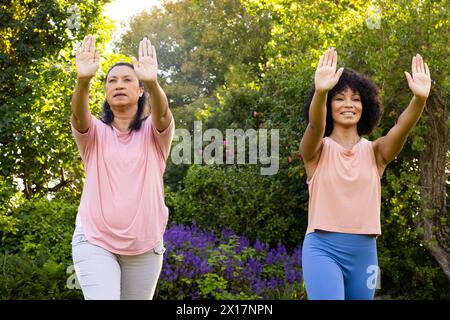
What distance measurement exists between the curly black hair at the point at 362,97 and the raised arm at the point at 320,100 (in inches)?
12.6

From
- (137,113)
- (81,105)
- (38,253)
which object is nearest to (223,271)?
(38,253)

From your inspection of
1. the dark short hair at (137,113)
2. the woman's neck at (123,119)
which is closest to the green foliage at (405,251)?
the dark short hair at (137,113)

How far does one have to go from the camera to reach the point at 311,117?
332cm

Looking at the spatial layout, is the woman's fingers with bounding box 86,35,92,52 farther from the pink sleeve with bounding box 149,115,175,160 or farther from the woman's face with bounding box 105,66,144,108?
the pink sleeve with bounding box 149,115,175,160

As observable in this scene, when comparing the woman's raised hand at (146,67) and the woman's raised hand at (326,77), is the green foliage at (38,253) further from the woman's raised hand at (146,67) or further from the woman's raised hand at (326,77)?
the woman's raised hand at (326,77)

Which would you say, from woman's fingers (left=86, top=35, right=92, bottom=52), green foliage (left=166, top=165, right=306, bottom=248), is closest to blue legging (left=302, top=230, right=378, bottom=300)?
woman's fingers (left=86, top=35, right=92, bottom=52)

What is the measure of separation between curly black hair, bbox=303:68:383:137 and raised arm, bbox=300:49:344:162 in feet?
1.05

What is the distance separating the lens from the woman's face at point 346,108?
3561mm

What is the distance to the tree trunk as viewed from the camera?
665 cm

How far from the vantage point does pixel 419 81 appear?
341 centimetres
